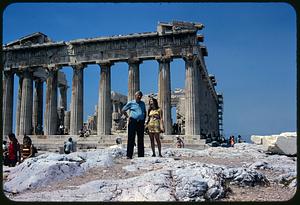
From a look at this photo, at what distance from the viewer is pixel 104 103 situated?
31.7m

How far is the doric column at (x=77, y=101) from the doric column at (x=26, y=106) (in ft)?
15.3

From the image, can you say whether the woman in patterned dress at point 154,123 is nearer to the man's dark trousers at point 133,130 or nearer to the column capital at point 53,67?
the man's dark trousers at point 133,130

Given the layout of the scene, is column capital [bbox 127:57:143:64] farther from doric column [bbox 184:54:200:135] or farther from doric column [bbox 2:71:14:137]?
doric column [bbox 2:71:14:137]

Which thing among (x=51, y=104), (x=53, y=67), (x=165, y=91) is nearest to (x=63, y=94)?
(x=53, y=67)

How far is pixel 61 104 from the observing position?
44.3m

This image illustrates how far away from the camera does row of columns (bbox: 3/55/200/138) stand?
29547 millimetres

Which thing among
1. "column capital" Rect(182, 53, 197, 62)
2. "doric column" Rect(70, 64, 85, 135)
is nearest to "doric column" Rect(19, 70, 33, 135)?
"doric column" Rect(70, 64, 85, 135)

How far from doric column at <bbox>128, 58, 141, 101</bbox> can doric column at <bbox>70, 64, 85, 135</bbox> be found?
4.50m

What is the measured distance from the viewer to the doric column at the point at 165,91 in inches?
1161

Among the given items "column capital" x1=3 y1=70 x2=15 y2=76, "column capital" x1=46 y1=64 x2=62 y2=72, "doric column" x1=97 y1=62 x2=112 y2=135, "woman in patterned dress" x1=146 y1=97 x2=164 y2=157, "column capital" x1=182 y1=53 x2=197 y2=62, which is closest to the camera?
"woman in patterned dress" x1=146 y1=97 x2=164 y2=157

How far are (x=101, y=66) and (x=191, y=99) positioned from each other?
8091 mm

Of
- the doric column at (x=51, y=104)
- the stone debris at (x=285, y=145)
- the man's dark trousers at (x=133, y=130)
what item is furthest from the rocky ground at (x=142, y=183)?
the doric column at (x=51, y=104)

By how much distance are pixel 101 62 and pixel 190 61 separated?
7405mm

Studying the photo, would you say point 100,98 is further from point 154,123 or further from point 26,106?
point 154,123
